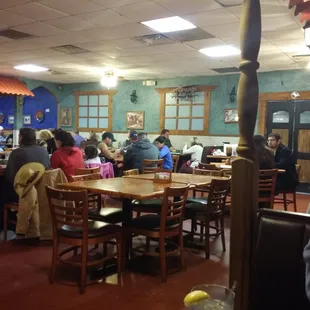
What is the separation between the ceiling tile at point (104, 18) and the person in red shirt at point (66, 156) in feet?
5.50

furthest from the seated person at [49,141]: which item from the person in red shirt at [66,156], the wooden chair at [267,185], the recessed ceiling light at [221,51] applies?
the wooden chair at [267,185]

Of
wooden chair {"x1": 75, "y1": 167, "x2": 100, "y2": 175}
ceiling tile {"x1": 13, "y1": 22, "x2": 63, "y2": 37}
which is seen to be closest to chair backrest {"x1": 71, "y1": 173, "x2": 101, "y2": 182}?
wooden chair {"x1": 75, "y1": 167, "x2": 100, "y2": 175}

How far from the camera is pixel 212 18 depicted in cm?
522

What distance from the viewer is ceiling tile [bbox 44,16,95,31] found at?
554 centimetres

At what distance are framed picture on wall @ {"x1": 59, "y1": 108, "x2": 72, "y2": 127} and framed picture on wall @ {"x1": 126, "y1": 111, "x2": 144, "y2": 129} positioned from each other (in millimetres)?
2294

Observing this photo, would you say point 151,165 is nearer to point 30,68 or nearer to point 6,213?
point 6,213

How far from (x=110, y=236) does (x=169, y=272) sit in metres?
0.72

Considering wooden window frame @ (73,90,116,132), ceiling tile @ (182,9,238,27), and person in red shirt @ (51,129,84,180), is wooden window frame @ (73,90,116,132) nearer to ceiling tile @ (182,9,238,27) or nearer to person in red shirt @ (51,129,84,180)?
ceiling tile @ (182,9,238,27)

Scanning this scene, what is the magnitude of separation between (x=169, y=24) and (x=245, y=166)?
14.1 feet

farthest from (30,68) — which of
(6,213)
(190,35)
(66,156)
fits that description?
(6,213)

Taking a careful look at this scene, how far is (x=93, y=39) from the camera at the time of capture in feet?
21.7

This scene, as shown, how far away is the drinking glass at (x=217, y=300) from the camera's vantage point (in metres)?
1.21

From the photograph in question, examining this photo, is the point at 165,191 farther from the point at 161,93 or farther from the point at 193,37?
the point at 161,93

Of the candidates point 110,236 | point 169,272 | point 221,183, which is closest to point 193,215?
point 221,183
